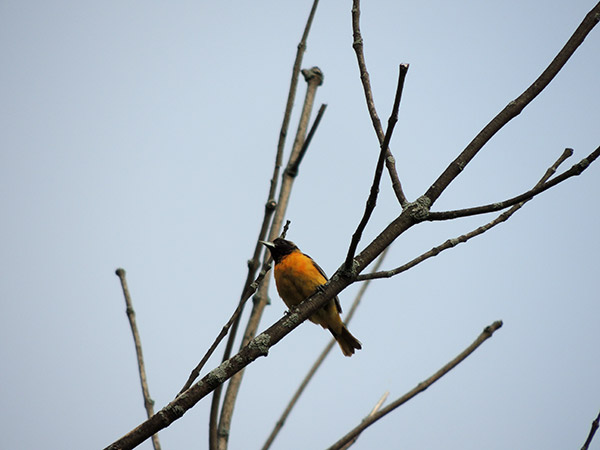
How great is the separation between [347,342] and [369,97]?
3443mm

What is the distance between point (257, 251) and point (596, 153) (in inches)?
65.4

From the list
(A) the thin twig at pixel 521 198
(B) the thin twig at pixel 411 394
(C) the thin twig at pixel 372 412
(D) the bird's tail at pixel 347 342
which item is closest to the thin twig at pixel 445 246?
(A) the thin twig at pixel 521 198

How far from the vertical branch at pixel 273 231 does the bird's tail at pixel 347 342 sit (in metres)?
2.05

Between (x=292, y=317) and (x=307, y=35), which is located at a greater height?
(x=307, y=35)

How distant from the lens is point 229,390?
317 centimetres

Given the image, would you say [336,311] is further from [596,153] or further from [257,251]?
[596,153]

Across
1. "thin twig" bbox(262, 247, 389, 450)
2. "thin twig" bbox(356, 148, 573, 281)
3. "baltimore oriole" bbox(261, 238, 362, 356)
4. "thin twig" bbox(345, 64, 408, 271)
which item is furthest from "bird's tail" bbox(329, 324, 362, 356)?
"thin twig" bbox(345, 64, 408, 271)

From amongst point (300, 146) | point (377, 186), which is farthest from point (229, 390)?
point (377, 186)

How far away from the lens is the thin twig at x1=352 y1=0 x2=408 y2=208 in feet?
7.51

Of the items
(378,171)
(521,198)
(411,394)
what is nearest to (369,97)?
(378,171)

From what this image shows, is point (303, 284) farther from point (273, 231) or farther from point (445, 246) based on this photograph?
point (445, 246)

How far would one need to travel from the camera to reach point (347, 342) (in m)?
5.46

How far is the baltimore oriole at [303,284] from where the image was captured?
4898mm

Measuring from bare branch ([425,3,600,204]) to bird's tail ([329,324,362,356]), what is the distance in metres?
3.42
